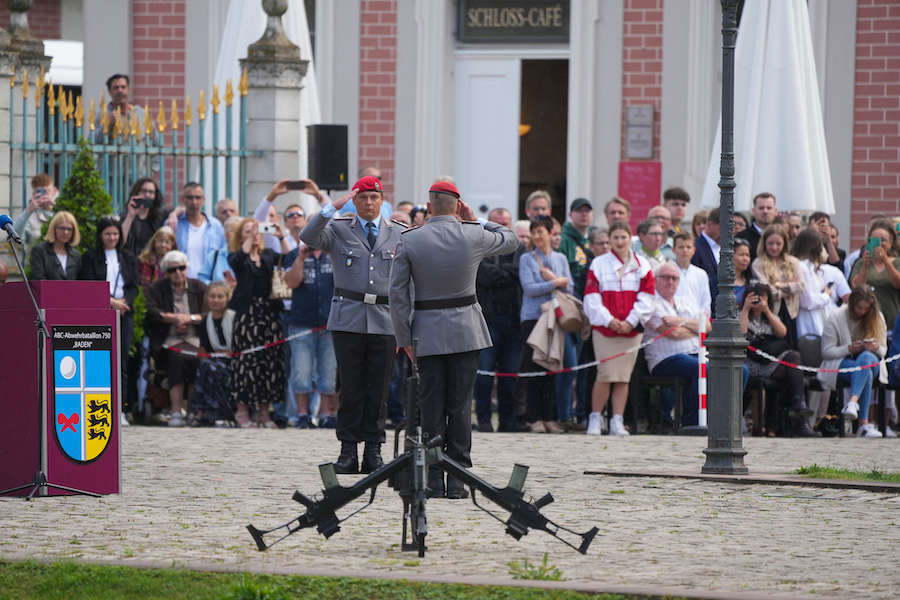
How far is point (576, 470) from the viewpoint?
1262 centimetres

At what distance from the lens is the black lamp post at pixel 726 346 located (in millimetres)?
12375

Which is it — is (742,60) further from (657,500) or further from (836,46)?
(657,500)

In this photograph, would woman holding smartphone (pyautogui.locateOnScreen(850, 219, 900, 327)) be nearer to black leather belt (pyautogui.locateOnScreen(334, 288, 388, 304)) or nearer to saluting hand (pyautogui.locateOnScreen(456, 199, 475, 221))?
black leather belt (pyautogui.locateOnScreen(334, 288, 388, 304))

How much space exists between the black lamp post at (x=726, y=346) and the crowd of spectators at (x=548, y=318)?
326 cm

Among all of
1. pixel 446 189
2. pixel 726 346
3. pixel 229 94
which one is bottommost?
pixel 726 346

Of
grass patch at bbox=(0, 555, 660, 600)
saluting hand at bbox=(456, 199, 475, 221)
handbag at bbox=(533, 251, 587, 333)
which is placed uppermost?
saluting hand at bbox=(456, 199, 475, 221)

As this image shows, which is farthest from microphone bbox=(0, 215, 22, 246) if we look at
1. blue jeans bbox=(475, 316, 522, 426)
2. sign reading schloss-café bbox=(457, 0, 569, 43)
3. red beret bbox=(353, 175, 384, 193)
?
sign reading schloss-café bbox=(457, 0, 569, 43)

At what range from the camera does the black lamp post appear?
40.6ft

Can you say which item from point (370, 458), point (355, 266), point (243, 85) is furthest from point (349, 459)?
point (243, 85)

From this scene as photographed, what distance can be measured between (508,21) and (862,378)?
8.98 m

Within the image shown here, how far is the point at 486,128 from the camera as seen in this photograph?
931 inches

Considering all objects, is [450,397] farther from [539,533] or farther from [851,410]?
[851,410]

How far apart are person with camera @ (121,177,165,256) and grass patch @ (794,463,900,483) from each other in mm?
7457

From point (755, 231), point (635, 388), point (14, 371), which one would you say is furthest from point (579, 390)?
point (14, 371)
